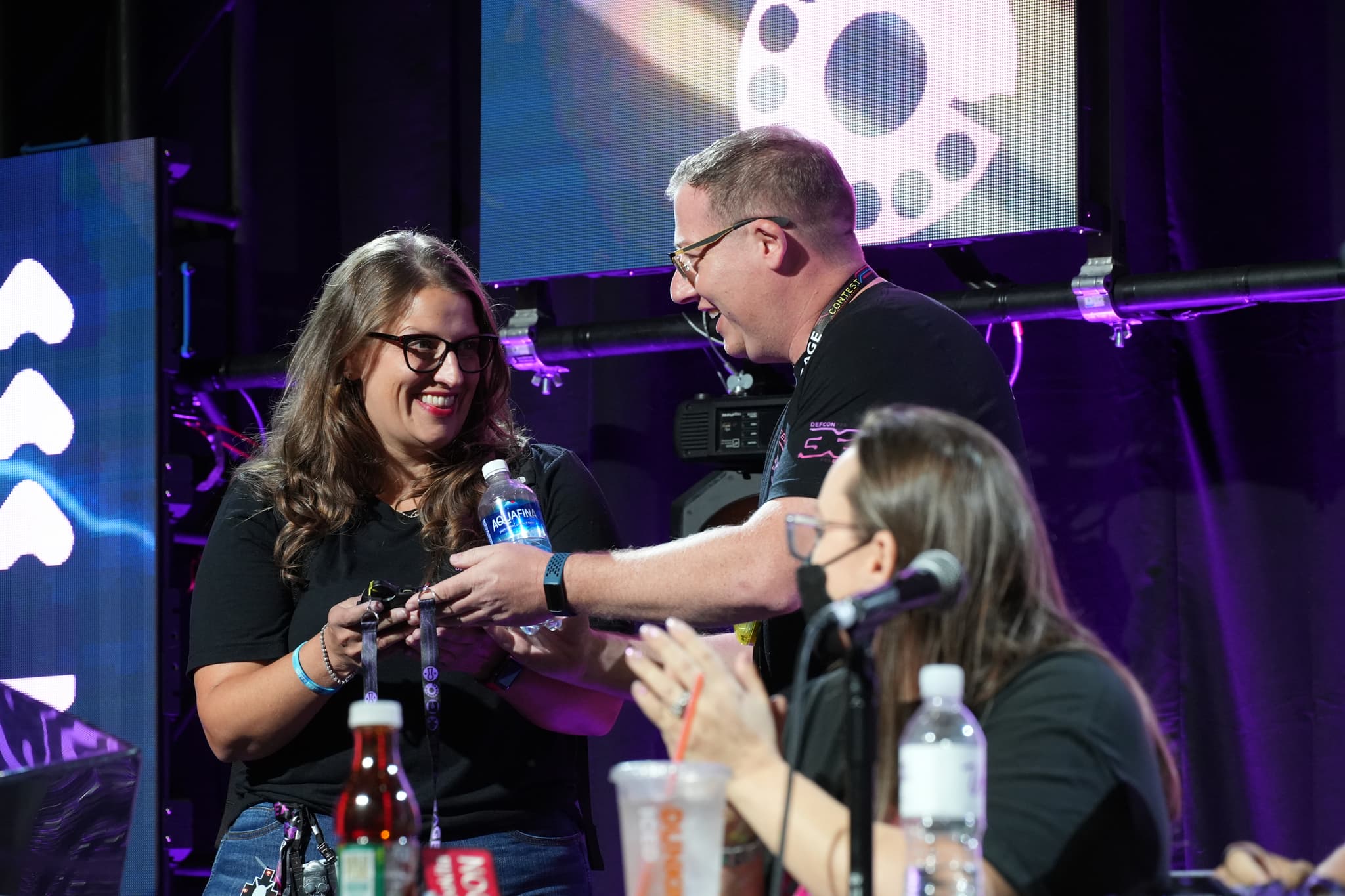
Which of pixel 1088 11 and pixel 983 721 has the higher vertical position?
pixel 1088 11

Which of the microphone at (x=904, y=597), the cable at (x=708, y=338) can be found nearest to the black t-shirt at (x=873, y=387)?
the microphone at (x=904, y=597)

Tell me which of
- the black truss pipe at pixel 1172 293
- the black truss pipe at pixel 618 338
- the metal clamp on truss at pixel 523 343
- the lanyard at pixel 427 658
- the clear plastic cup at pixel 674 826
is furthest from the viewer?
the metal clamp on truss at pixel 523 343

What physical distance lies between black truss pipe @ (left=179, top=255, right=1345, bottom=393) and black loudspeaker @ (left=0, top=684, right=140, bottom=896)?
2.24 meters

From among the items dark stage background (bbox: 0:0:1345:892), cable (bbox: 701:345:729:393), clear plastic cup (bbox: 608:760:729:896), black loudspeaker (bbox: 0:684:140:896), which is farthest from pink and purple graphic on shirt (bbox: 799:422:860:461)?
cable (bbox: 701:345:729:393)

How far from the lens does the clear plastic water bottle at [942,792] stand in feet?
4.10

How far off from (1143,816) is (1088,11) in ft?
7.93

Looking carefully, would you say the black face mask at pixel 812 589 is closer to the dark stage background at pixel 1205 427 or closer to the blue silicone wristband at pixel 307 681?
the blue silicone wristband at pixel 307 681

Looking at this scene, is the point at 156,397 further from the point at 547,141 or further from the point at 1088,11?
the point at 1088,11

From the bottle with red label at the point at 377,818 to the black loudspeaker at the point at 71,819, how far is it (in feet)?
0.99

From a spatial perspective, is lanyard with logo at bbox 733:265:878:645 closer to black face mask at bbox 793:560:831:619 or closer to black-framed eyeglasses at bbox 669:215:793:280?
black-framed eyeglasses at bbox 669:215:793:280

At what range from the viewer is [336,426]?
7.97ft

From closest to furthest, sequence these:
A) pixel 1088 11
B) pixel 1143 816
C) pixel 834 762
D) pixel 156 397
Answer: pixel 1143 816, pixel 834 762, pixel 1088 11, pixel 156 397

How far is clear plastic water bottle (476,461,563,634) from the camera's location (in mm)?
2219

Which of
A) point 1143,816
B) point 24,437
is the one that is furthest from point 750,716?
point 24,437
